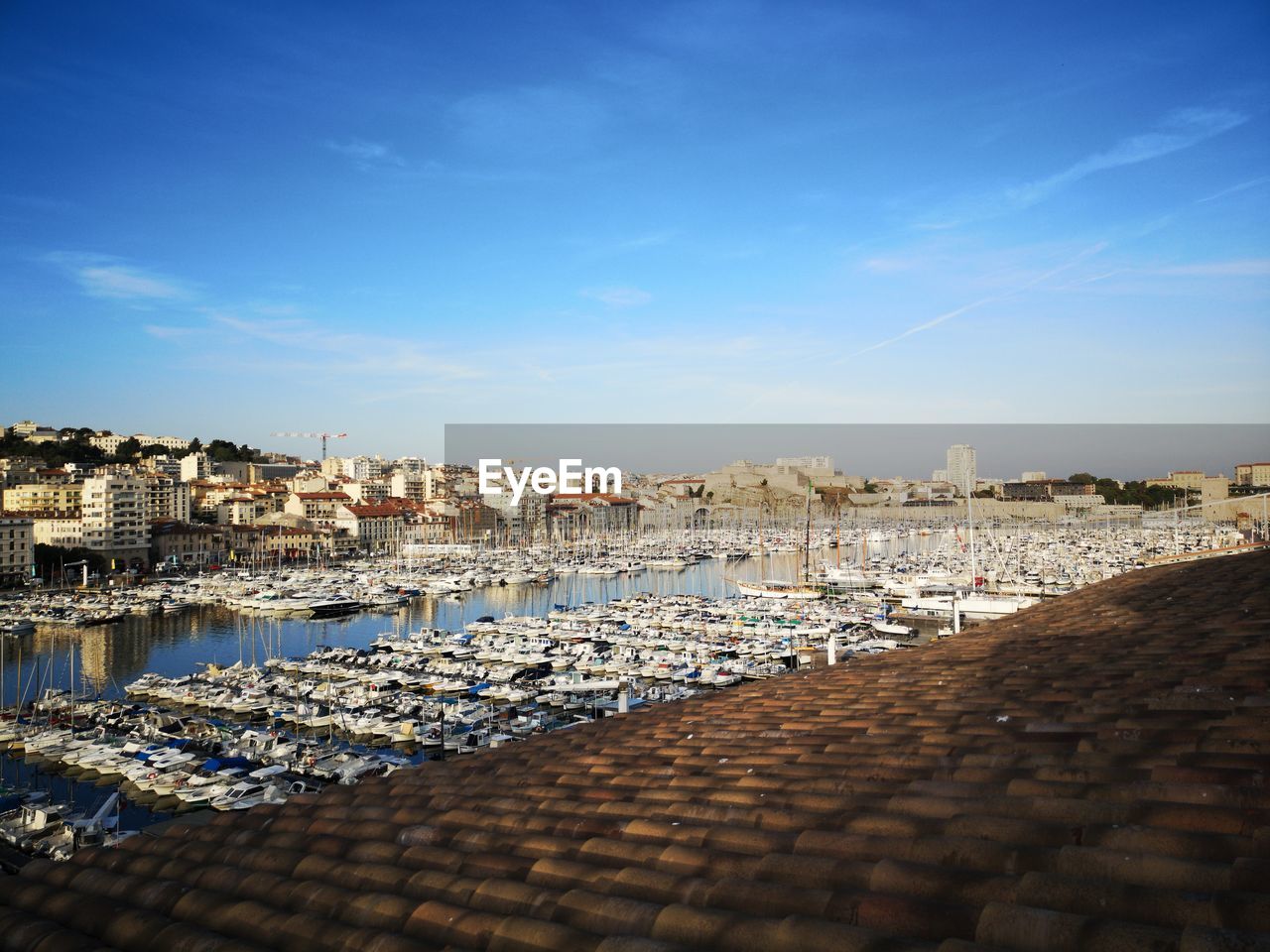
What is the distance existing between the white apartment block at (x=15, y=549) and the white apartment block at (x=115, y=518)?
8.40 ft

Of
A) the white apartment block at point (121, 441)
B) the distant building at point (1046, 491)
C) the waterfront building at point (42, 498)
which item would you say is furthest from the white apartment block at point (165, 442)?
the distant building at point (1046, 491)

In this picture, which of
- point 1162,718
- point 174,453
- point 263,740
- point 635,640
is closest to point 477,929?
point 1162,718

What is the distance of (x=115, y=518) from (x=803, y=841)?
32.2m

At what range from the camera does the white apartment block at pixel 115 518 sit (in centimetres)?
2773

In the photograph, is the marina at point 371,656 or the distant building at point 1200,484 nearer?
the marina at point 371,656

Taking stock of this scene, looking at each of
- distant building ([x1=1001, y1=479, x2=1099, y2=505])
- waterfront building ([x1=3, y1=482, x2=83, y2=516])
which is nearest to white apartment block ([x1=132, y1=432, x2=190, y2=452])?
waterfront building ([x1=3, y1=482, x2=83, y2=516])

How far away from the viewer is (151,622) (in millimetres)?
19672

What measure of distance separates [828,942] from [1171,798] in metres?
0.55

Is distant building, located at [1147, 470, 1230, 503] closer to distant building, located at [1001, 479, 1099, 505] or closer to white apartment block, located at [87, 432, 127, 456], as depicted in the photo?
distant building, located at [1001, 479, 1099, 505]

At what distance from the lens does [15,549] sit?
24.8 meters

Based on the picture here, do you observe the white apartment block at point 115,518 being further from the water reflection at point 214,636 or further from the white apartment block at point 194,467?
the white apartment block at point 194,467

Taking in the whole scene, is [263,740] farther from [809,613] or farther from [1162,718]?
[809,613]

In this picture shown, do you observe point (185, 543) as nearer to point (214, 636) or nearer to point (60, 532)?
point (60, 532)

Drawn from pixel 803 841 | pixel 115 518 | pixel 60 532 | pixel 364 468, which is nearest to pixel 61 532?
pixel 60 532
